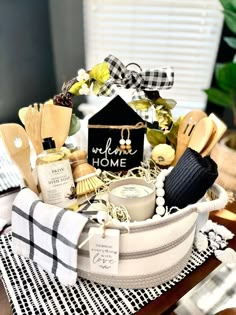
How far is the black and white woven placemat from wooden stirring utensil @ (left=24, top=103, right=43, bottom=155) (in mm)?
244

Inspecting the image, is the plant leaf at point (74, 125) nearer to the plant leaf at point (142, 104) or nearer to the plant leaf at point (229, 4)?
the plant leaf at point (142, 104)

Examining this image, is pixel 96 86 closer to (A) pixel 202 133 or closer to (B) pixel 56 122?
(B) pixel 56 122

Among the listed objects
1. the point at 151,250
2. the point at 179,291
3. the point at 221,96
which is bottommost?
the point at 179,291

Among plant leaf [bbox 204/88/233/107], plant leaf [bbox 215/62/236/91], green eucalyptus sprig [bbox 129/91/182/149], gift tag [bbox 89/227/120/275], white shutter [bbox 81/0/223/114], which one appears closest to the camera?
gift tag [bbox 89/227/120/275]

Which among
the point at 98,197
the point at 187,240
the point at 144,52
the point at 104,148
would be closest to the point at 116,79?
the point at 104,148

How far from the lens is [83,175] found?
2.11ft

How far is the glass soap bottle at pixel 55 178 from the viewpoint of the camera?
595 millimetres

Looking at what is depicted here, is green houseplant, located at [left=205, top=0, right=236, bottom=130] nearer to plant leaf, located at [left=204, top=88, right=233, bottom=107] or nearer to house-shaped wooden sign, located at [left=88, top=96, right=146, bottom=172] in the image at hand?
plant leaf, located at [left=204, top=88, right=233, bottom=107]

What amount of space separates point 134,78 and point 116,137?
138 millimetres

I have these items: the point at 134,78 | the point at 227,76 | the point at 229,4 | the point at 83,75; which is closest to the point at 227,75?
the point at 227,76

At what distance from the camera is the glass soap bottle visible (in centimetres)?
59

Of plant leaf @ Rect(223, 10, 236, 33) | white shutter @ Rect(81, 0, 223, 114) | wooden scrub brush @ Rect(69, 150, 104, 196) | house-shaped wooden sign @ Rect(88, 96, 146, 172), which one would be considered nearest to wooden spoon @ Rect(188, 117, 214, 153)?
house-shaped wooden sign @ Rect(88, 96, 146, 172)

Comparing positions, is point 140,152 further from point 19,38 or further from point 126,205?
point 19,38

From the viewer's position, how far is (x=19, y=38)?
1458mm
